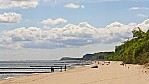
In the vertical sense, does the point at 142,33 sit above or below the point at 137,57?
above

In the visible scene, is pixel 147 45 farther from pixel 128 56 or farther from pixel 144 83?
pixel 144 83

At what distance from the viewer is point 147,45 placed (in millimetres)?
92188

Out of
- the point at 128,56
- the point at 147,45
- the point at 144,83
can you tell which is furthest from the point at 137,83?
the point at 128,56

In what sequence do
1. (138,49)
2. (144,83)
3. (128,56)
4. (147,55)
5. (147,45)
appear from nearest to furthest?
(144,83), (147,55), (147,45), (138,49), (128,56)

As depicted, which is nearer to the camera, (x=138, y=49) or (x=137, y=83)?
(x=137, y=83)

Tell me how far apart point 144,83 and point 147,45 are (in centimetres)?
6699

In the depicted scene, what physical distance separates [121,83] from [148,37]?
7705 centimetres

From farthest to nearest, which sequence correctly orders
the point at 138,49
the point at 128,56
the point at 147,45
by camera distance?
1. the point at 128,56
2. the point at 138,49
3. the point at 147,45

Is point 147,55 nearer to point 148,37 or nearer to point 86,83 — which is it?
point 148,37

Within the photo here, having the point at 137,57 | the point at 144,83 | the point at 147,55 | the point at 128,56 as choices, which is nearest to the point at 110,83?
the point at 144,83

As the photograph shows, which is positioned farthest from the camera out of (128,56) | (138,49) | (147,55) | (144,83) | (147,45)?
(128,56)

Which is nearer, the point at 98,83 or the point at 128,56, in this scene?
the point at 98,83

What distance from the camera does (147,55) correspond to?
80.5 metres

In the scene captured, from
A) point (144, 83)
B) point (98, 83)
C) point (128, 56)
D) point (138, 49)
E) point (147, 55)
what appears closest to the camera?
point (144, 83)
